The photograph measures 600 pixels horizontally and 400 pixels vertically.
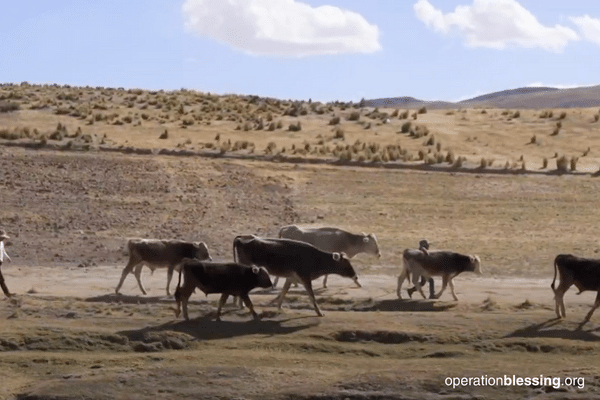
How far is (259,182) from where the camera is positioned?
125ft

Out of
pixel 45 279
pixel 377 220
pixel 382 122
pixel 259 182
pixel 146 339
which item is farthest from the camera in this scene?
pixel 382 122

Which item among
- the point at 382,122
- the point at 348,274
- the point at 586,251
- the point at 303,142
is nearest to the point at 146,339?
the point at 348,274

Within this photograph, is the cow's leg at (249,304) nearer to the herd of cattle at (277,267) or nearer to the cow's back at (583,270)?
the herd of cattle at (277,267)

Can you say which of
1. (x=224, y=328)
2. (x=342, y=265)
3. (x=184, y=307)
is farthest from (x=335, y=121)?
(x=224, y=328)

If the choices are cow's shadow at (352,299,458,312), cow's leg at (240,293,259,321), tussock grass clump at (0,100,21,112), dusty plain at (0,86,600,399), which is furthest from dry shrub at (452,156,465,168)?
cow's leg at (240,293,259,321)

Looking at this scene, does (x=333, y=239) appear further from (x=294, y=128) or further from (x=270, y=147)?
(x=294, y=128)

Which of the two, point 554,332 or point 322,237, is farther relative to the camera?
point 322,237

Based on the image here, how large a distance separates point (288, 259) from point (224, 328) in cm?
247

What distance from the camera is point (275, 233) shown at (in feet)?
105

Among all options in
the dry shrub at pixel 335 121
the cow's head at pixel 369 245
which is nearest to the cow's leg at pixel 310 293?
the cow's head at pixel 369 245

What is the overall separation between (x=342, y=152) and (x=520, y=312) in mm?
22110

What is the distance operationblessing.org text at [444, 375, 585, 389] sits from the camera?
15719 mm

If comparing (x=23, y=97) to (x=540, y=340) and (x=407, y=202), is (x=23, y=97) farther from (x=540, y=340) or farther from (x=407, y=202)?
(x=540, y=340)

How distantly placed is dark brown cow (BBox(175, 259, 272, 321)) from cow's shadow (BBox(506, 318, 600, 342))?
4.30 meters
